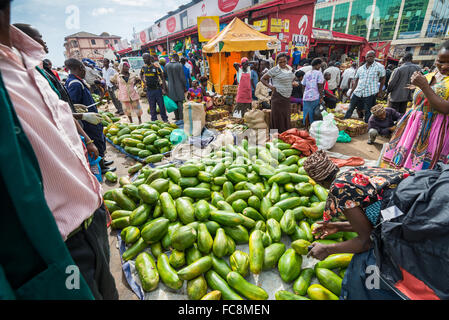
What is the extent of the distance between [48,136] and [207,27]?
36.4 feet

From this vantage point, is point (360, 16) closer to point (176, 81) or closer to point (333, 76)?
point (333, 76)

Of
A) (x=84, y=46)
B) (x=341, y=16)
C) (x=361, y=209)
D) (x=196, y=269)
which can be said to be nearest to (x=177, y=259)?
(x=196, y=269)

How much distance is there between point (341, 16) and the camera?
175 feet

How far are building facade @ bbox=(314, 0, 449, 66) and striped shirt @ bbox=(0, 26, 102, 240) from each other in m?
48.2

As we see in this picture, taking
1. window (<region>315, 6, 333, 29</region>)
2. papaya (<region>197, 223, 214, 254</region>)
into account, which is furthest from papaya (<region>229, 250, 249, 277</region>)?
window (<region>315, 6, 333, 29</region>)

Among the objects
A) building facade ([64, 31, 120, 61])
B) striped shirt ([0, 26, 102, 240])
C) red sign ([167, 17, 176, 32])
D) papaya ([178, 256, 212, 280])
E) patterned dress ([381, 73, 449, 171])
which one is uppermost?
building facade ([64, 31, 120, 61])

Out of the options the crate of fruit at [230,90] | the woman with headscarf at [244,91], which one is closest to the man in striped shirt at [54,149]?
the woman with headscarf at [244,91]

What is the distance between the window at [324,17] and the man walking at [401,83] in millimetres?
64245

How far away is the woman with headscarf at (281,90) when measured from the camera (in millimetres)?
5121

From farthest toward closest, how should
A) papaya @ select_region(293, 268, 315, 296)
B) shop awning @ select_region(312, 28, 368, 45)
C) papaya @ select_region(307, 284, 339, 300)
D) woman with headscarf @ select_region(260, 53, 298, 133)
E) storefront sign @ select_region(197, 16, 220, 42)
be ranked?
shop awning @ select_region(312, 28, 368, 45)
storefront sign @ select_region(197, 16, 220, 42)
woman with headscarf @ select_region(260, 53, 298, 133)
papaya @ select_region(293, 268, 315, 296)
papaya @ select_region(307, 284, 339, 300)

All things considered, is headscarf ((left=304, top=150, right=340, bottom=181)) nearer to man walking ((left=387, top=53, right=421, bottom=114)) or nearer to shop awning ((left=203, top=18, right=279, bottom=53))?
man walking ((left=387, top=53, right=421, bottom=114))

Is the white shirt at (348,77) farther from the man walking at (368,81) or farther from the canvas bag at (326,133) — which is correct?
the canvas bag at (326,133)

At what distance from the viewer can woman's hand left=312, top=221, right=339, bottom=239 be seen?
2.02 metres

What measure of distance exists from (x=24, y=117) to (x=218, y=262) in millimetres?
1766
